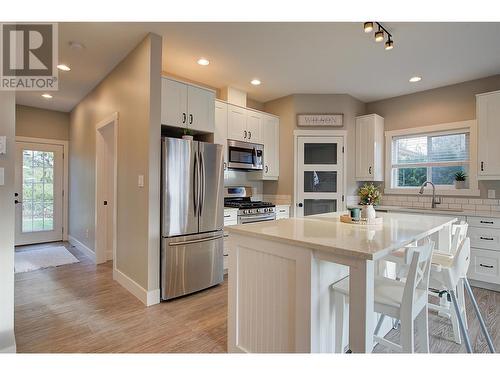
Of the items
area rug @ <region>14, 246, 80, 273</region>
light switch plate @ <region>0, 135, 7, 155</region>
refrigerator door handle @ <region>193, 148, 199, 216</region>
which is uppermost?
light switch plate @ <region>0, 135, 7, 155</region>

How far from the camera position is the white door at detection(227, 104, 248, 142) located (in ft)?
13.0

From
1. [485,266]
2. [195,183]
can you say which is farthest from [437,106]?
[195,183]

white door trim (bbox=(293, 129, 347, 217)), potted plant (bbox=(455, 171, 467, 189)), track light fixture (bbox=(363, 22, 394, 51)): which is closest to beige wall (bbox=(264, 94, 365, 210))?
white door trim (bbox=(293, 129, 347, 217))

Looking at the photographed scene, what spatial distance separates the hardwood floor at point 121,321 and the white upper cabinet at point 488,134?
150cm

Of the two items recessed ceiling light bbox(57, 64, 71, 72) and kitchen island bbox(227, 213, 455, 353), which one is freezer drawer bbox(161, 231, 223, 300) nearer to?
kitchen island bbox(227, 213, 455, 353)

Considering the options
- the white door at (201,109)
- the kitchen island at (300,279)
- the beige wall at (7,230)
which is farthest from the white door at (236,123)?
the beige wall at (7,230)

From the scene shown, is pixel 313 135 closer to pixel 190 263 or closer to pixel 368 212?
pixel 368 212

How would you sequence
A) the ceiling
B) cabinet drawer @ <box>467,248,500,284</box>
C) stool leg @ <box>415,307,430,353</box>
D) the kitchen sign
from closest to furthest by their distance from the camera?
stool leg @ <box>415,307,430,353</box>, the ceiling, cabinet drawer @ <box>467,248,500,284</box>, the kitchen sign

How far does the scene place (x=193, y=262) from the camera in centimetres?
296

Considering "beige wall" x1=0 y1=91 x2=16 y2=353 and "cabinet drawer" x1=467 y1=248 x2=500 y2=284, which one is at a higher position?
"beige wall" x1=0 y1=91 x2=16 y2=353

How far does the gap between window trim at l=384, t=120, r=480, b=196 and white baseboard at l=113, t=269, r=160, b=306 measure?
3946 millimetres

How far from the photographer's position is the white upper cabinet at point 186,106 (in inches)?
116
